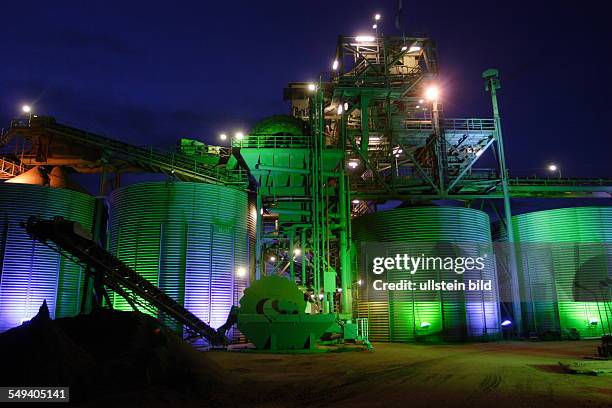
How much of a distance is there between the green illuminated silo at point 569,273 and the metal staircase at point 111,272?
22876 mm

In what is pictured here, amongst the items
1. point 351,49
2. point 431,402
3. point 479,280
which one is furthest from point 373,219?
point 431,402

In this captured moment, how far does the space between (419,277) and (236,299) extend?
11882mm

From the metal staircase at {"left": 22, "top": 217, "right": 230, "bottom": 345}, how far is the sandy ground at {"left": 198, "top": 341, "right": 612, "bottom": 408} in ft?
19.4

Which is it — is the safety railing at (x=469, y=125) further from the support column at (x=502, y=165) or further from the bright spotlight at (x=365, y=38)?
the bright spotlight at (x=365, y=38)

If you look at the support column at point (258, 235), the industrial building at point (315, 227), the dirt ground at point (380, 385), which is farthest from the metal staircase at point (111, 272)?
the dirt ground at point (380, 385)

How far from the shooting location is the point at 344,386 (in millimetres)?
12422

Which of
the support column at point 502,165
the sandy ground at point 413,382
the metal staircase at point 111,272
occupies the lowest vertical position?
the sandy ground at point 413,382

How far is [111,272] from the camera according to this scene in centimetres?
2314

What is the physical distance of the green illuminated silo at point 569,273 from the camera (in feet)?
107


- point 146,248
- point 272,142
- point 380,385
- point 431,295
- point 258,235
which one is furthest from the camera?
point 272,142

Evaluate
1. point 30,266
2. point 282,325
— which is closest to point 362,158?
point 282,325

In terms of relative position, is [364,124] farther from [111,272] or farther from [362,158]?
[111,272]

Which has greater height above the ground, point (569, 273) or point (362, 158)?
point (362, 158)

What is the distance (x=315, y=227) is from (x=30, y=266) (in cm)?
1714
